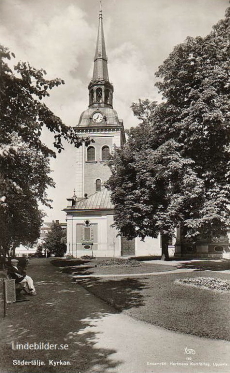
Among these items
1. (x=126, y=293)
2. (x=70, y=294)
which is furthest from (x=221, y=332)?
(x=70, y=294)

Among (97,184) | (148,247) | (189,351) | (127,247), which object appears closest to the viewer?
(189,351)

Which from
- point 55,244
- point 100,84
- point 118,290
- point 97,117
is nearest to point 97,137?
point 97,117

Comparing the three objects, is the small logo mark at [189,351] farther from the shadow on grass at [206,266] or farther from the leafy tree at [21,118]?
the shadow on grass at [206,266]

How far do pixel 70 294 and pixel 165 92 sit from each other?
1080cm

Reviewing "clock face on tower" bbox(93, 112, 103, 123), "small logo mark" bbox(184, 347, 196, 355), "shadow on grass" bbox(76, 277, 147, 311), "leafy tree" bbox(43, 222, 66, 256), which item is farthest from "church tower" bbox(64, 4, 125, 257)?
"small logo mark" bbox(184, 347, 196, 355)

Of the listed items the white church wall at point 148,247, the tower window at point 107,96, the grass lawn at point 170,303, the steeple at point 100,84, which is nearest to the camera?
the grass lawn at point 170,303

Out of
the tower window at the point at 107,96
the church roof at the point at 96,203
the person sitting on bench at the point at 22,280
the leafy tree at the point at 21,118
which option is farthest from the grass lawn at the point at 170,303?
the tower window at the point at 107,96

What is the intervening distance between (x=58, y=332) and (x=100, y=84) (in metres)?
34.7

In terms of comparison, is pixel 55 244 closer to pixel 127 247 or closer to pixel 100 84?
pixel 127 247

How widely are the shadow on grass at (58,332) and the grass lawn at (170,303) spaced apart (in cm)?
79

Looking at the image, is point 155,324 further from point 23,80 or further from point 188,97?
point 188,97

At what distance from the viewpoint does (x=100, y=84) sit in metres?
37.8

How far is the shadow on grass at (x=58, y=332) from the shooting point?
501 centimetres

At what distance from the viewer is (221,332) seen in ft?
21.1
